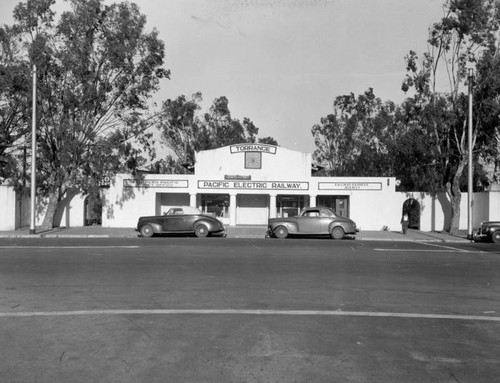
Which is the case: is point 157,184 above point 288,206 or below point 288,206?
above

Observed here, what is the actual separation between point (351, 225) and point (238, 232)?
6.54 meters

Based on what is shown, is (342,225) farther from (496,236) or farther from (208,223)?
(496,236)

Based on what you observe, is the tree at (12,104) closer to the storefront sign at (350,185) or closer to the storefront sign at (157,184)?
the storefront sign at (157,184)

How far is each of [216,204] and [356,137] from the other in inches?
787

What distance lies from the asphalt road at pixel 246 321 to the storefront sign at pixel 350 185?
18881 mm

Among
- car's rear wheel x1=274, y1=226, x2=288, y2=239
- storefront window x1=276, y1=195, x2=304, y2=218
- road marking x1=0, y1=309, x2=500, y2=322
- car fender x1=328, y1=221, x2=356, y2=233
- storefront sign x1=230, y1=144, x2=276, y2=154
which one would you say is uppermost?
storefront sign x1=230, y1=144, x2=276, y2=154

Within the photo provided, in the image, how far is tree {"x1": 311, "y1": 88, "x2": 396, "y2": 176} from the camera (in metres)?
45.2

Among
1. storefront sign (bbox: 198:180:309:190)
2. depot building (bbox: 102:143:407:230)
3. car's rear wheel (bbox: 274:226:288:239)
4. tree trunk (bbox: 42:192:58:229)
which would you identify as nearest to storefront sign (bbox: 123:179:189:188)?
depot building (bbox: 102:143:407:230)

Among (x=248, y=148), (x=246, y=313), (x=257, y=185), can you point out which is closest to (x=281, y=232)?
(x=257, y=185)

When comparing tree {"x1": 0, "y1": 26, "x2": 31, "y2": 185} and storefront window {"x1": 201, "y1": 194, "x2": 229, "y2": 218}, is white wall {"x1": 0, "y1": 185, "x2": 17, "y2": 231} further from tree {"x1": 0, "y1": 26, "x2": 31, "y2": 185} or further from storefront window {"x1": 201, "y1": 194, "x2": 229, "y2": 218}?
A: storefront window {"x1": 201, "y1": 194, "x2": 229, "y2": 218}

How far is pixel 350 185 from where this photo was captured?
33.7 m

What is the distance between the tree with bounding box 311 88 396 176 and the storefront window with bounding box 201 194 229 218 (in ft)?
45.0

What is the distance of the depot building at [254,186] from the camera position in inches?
1313

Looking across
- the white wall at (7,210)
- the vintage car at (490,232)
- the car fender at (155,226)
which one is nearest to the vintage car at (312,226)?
the car fender at (155,226)
